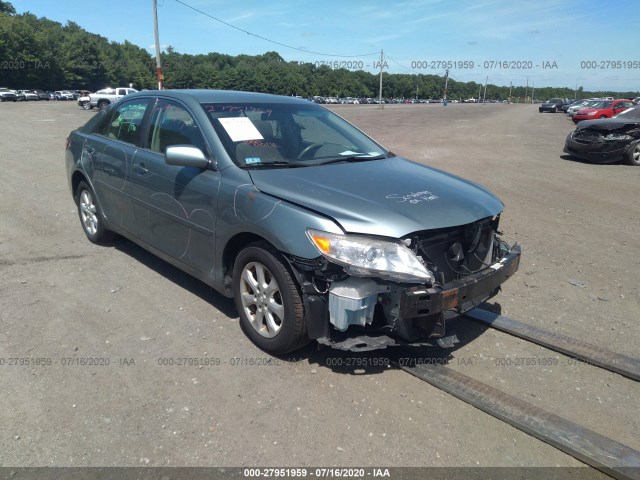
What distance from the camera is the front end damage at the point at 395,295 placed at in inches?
113

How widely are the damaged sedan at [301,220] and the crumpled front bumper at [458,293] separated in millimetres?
12

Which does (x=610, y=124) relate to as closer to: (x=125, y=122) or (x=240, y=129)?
(x=240, y=129)

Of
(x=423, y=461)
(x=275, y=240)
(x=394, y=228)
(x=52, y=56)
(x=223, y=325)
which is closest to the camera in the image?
(x=423, y=461)

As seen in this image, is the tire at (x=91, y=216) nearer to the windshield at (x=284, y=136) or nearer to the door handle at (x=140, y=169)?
the door handle at (x=140, y=169)

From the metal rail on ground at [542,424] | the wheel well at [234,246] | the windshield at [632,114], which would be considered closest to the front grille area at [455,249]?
the metal rail on ground at [542,424]

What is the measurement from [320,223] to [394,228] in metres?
0.44

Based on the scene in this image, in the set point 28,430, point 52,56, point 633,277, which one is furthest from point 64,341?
point 52,56

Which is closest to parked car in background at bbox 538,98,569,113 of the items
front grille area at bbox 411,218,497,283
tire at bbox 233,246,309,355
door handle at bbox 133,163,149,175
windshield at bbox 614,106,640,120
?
windshield at bbox 614,106,640,120

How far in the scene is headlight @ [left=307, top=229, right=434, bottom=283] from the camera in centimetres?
283

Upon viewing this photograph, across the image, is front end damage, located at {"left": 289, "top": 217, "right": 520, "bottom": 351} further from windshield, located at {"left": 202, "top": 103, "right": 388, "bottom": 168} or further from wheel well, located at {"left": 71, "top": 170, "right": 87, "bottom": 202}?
wheel well, located at {"left": 71, "top": 170, "right": 87, "bottom": 202}

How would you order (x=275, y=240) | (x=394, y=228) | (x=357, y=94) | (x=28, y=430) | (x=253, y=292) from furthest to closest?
(x=357, y=94) < (x=253, y=292) < (x=275, y=240) < (x=394, y=228) < (x=28, y=430)

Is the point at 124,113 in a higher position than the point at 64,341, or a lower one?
higher

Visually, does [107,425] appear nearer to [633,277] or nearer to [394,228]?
[394,228]

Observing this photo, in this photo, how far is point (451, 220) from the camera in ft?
10.2
